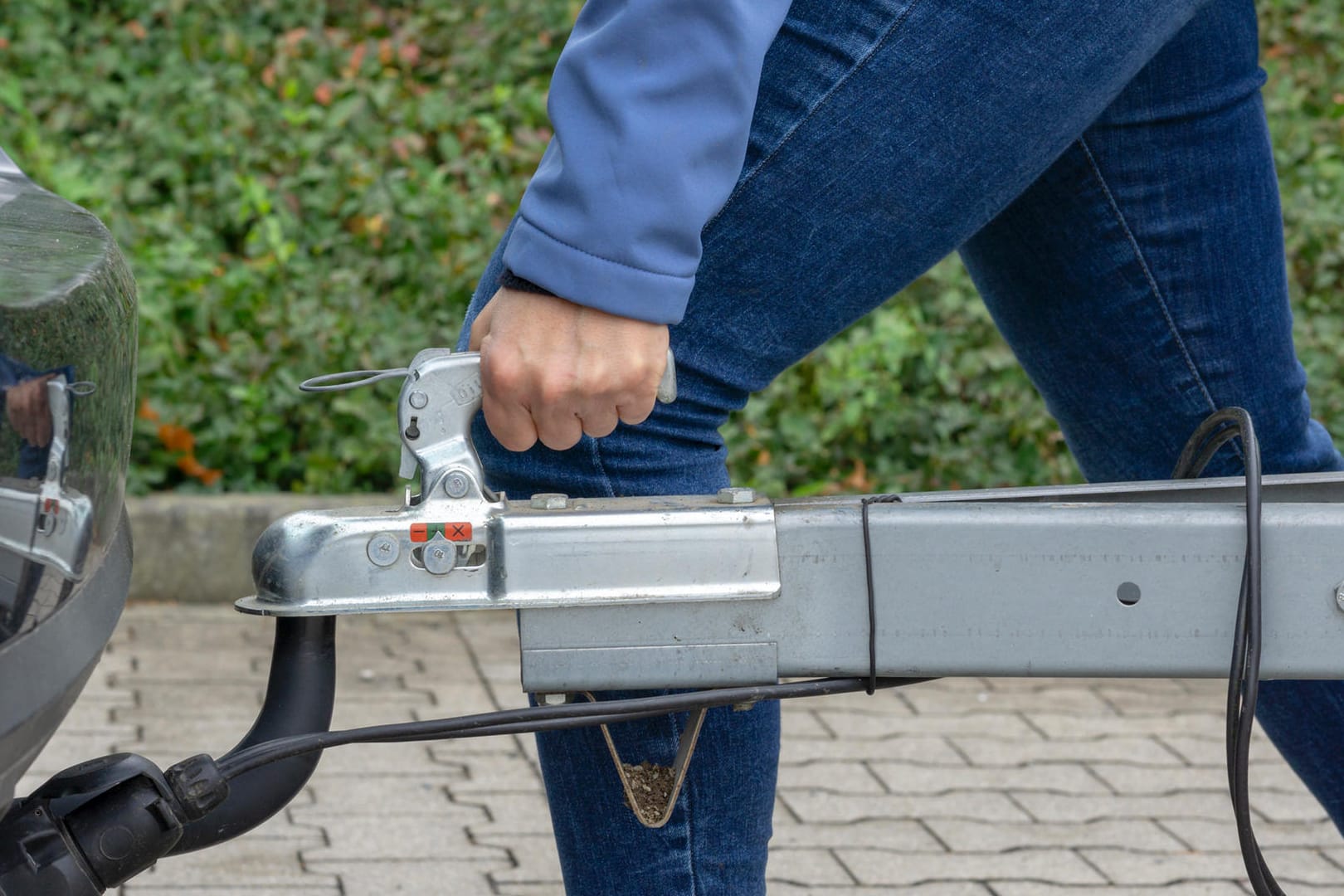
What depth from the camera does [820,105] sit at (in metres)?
1.24

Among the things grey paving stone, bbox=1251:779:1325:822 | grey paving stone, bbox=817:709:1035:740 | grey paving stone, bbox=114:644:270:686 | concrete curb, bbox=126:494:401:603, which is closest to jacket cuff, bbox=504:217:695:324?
grey paving stone, bbox=1251:779:1325:822

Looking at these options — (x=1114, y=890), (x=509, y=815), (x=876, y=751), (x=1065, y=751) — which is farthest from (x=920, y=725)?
(x=509, y=815)

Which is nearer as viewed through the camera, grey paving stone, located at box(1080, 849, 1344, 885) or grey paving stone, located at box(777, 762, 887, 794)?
grey paving stone, located at box(1080, 849, 1344, 885)

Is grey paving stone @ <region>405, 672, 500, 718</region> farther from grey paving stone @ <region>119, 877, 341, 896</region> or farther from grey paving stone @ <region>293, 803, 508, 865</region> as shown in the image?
grey paving stone @ <region>119, 877, 341, 896</region>

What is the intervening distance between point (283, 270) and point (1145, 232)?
11.2ft

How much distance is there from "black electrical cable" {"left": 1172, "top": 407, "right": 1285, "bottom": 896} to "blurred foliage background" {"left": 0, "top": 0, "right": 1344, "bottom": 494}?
9.58ft

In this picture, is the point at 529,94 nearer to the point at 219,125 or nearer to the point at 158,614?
the point at 219,125

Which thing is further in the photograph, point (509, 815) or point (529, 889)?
point (509, 815)

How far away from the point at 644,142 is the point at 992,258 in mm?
714

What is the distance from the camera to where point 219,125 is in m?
5.34

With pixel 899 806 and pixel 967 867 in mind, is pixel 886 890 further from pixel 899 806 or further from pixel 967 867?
pixel 899 806

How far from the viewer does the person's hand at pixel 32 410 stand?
3.33 ft

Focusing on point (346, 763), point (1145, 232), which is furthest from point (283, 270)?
point (1145, 232)

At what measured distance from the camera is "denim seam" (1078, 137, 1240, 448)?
163 cm
